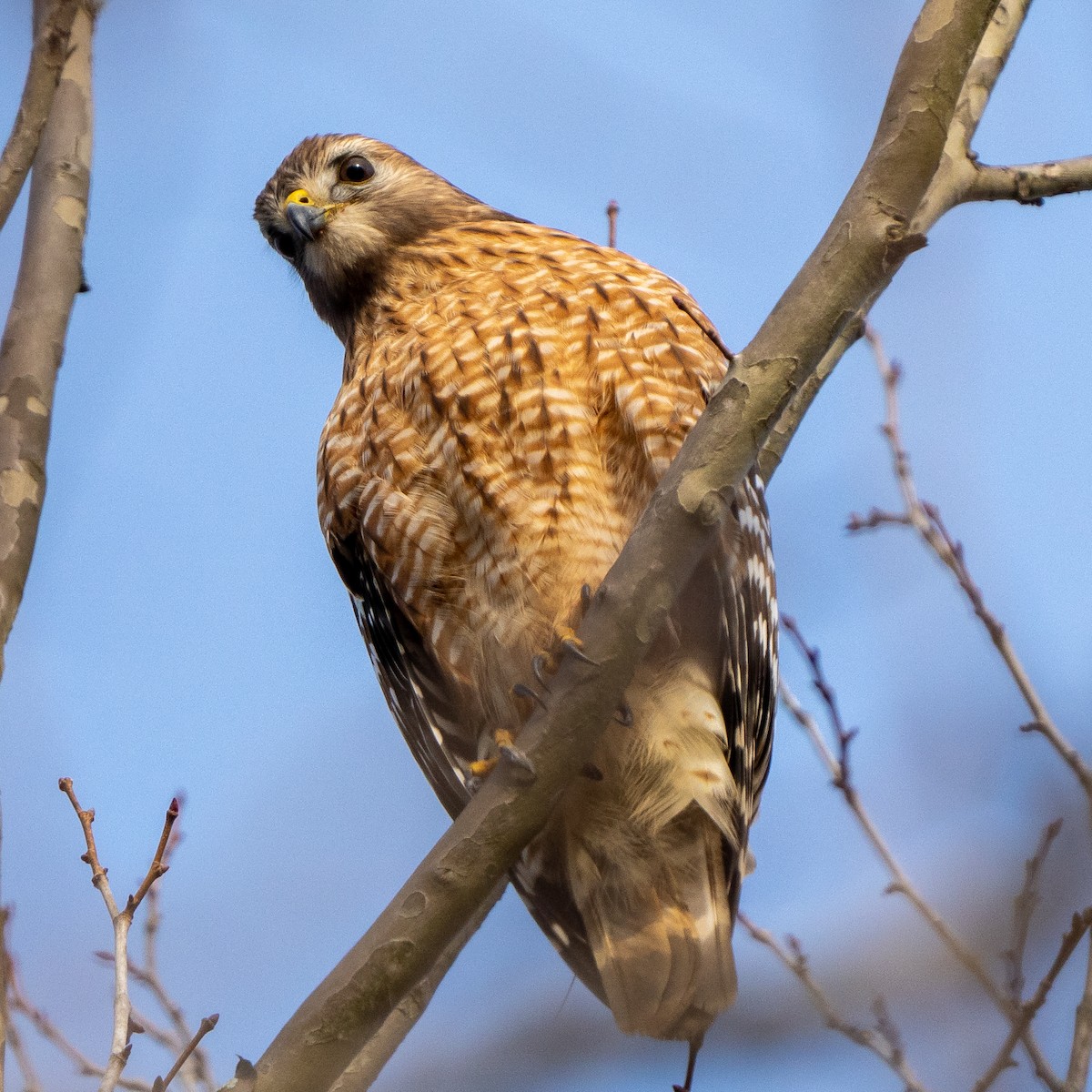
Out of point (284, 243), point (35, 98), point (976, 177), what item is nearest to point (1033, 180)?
point (976, 177)

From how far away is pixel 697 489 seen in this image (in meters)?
2.94

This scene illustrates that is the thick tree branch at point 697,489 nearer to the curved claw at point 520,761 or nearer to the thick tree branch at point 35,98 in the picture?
the curved claw at point 520,761

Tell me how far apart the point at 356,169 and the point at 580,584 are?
234 cm

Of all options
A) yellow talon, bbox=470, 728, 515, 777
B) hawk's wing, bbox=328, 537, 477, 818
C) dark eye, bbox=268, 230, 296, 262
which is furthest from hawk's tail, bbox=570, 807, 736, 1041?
dark eye, bbox=268, 230, 296, 262

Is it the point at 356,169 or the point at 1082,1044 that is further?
the point at 356,169

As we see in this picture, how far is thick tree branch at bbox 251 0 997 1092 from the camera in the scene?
2924 millimetres

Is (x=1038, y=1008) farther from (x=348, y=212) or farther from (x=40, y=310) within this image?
(x=348, y=212)

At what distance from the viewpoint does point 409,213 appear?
17.4ft

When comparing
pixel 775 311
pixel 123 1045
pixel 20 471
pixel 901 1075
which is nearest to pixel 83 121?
pixel 20 471

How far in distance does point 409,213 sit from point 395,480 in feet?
4.79

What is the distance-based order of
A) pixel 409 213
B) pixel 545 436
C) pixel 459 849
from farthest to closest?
pixel 409 213, pixel 545 436, pixel 459 849

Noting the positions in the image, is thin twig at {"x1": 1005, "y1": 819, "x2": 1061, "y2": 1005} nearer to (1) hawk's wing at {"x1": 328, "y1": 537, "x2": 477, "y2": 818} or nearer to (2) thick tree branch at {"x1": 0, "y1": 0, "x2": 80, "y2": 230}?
(1) hawk's wing at {"x1": 328, "y1": 537, "x2": 477, "y2": 818}

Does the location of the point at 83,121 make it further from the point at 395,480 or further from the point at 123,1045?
Result: the point at 123,1045

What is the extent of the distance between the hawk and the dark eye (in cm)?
136
